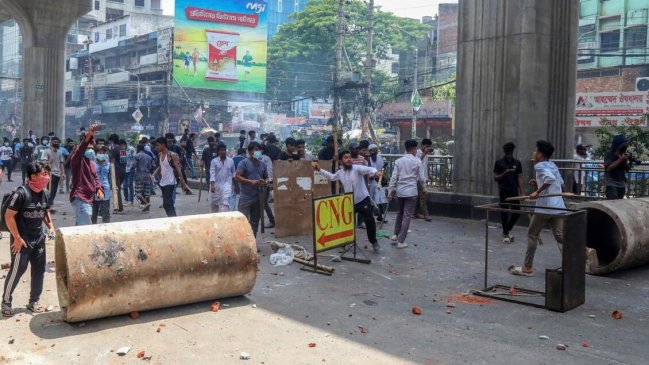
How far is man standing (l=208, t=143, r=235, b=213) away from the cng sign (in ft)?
7.99

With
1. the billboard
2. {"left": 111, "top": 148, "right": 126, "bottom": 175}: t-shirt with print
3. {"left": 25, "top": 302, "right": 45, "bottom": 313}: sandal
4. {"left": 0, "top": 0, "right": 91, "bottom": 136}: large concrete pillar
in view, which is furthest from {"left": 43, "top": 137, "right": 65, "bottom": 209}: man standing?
the billboard

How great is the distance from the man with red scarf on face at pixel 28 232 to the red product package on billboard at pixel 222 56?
137 ft

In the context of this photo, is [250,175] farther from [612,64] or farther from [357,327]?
[612,64]

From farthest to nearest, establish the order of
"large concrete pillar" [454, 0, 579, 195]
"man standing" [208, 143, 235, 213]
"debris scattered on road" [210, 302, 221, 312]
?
"large concrete pillar" [454, 0, 579, 195] < "man standing" [208, 143, 235, 213] < "debris scattered on road" [210, 302, 221, 312]

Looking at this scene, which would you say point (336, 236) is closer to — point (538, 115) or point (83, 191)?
point (83, 191)

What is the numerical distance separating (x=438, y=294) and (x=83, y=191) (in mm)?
5006

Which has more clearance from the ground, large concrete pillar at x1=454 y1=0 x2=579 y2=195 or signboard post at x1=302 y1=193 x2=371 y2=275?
large concrete pillar at x1=454 y1=0 x2=579 y2=195

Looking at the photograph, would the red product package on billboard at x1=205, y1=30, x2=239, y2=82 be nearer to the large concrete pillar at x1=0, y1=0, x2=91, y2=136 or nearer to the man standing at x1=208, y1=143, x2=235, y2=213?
the large concrete pillar at x1=0, y1=0, x2=91, y2=136

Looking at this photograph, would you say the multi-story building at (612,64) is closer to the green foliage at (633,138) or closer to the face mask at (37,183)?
the green foliage at (633,138)

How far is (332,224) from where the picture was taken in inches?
339

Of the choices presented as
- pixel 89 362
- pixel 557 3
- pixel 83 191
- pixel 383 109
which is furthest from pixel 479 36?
pixel 383 109

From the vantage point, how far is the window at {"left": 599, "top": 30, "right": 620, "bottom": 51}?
35438 mm

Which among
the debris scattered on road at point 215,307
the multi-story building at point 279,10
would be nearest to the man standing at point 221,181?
the debris scattered on road at point 215,307

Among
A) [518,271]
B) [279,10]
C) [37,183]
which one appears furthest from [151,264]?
[279,10]
